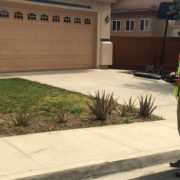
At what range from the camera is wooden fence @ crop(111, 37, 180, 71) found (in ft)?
68.1

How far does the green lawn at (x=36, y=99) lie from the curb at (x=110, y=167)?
3.15 m

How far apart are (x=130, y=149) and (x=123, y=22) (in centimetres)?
3036

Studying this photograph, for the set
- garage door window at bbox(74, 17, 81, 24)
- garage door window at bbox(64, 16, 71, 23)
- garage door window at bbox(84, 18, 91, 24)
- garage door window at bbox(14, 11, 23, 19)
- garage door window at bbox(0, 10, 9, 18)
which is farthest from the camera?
garage door window at bbox(84, 18, 91, 24)

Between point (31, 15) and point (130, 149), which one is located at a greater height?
point (31, 15)

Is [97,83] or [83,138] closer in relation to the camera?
[83,138]

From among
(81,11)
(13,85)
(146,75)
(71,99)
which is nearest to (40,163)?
(71,99)

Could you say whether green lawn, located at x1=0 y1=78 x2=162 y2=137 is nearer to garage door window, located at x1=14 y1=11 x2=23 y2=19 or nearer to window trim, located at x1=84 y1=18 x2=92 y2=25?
garage door window, located at x1=14 y1=11 x2=23 y2=19

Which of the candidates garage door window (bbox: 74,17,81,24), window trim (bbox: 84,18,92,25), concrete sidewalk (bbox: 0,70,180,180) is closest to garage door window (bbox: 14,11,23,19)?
garage door window (bbox: 74,17,81,24)

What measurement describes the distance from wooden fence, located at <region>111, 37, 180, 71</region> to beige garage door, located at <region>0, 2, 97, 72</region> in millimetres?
3003

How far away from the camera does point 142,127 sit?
844 centimetres

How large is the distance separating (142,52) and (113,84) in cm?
758

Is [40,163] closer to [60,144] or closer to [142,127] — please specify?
[60,144]

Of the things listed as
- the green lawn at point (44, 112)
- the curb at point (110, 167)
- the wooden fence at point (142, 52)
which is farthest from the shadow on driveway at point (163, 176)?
the wooden fence at point (142, 52)

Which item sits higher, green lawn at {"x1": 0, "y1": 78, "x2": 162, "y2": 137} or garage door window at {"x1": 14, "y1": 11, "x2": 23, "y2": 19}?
garage door window at {"x1": 14, "y1": 11, "x2": 23, "y2": 19}
